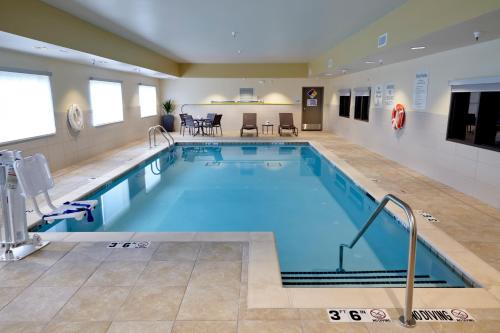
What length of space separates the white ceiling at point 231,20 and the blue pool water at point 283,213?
2657 mm

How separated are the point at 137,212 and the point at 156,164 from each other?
3.35 meters

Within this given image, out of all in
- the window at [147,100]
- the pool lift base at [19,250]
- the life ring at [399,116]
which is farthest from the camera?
the window at [147,100]

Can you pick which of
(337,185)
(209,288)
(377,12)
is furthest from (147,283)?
(377,12)

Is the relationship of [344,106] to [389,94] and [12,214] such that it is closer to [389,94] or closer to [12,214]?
[389,94]

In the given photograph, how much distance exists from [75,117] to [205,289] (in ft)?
20.2

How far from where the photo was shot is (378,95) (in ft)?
28.1

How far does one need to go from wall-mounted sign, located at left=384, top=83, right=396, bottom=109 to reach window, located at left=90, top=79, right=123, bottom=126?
21.9 ft

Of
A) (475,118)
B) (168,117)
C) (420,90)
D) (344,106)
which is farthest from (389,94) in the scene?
(168,117)

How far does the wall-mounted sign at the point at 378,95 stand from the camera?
8359mm

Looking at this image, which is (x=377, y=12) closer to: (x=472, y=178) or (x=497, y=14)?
(x=497, y=14)

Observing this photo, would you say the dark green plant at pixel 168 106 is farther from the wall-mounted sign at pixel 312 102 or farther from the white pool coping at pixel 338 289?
the white pool coping at pixel 338 289

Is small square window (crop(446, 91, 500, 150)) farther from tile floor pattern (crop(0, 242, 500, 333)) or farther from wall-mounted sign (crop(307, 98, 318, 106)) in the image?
wall-mounted sign (crop(307, 98, 318, 106))

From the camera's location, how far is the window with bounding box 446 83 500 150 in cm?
477

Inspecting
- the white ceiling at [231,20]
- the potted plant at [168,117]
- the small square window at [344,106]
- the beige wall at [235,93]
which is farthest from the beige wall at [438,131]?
the potted plant at [168,117]
